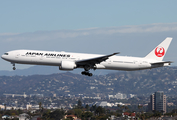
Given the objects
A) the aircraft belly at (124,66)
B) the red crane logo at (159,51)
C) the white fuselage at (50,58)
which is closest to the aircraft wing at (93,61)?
the white fuselage at (50,58)

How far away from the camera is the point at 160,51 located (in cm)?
6731

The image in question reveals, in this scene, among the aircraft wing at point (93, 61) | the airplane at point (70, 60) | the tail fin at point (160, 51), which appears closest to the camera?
the aircraft wing at point (93, 61)

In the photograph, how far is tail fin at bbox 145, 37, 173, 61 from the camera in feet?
218

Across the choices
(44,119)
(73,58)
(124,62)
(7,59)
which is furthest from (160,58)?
(44,119)

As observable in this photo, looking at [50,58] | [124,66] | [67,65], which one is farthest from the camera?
[124,66]

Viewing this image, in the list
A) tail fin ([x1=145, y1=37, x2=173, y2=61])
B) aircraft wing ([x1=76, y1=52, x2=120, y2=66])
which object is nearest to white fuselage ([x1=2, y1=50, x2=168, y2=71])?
aircraft wing ([x1=76, y1=52, x2=120, y2=66])

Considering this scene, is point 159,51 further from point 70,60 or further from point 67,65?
point 67,65

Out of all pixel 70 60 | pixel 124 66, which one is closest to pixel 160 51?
pixel 124 66

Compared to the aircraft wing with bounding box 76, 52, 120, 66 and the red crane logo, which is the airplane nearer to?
the aircraft wing with bounding box 76, 52, 120, 66

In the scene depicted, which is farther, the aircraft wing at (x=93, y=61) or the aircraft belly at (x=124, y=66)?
the aircraft belly at (x=124, y=66)

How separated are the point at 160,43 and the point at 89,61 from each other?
18.8 meters

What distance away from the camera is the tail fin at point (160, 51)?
6644 cm

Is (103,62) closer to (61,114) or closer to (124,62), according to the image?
(124,62)

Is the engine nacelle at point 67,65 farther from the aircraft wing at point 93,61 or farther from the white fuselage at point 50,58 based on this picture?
the aircraft wing at point 93,61
